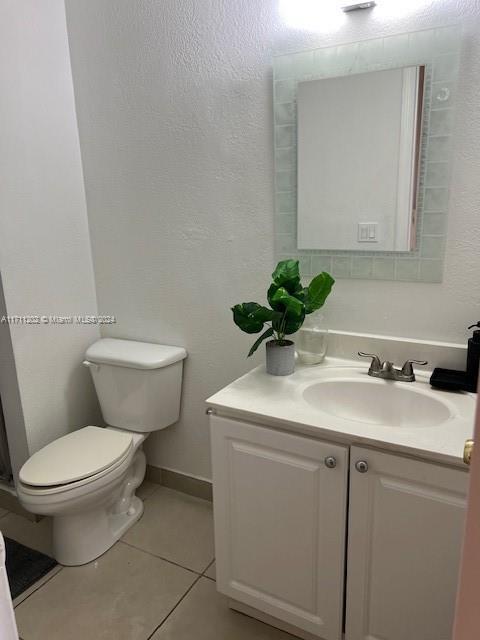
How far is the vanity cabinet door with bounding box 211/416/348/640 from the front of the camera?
1.23 m

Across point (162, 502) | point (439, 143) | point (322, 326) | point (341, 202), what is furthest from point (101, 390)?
point (439, 143)

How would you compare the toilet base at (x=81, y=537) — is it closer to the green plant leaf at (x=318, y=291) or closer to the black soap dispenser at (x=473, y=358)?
the green plant leaf at (x=318, y=291)

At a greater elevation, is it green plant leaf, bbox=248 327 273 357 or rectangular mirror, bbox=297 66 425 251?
rectangular mirror, bbox=297 66 425 251

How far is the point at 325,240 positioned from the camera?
159cm

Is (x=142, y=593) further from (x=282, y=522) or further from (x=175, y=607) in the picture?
(x=282, y=522)

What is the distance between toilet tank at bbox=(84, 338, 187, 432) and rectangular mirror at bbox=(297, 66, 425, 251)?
806mm

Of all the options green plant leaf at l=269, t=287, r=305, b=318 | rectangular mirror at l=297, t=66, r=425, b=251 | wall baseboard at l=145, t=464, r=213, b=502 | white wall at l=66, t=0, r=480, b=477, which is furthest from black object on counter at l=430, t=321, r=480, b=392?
wall baseboard at l=145, t=464, r=213, b=502

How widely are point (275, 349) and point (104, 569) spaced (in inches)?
43.1

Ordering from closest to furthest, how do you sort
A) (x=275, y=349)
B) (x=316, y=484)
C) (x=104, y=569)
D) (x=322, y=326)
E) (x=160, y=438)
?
(x=316, y=484), (x=275, y=349), (x=322, y=326), (x=104, y=569), (x=160, y=438)

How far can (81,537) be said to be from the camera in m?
1.78

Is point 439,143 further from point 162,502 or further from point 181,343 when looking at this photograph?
point 162,502

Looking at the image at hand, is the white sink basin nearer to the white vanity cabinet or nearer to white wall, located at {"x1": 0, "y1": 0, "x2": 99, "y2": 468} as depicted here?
the white vanity cabinet

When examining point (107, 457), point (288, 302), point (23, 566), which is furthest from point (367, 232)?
point (23, 566)

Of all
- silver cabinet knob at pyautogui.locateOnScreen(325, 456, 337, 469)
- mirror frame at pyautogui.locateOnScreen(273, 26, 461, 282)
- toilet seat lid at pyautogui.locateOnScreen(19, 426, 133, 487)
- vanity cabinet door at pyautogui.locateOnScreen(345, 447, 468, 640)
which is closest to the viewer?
vanity cabinet door at pyautogui.locateOnScreen(345, 447, 468, 640)
